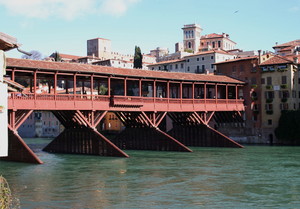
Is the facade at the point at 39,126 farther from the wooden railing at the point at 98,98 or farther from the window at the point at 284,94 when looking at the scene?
the window at the point at 284,94

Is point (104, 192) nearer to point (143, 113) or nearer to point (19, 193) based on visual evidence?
point (19, 193)

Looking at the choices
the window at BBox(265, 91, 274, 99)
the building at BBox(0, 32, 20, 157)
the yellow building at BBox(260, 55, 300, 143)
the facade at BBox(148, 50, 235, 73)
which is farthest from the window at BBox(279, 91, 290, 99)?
the building at BBox(0, 32, 20, 157)

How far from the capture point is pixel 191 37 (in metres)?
139

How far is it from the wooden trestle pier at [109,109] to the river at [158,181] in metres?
1.86

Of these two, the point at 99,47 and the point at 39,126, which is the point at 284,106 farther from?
the point at 99,47

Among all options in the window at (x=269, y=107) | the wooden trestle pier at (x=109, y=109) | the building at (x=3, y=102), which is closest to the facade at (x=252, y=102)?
the window at (x=269, y=107)

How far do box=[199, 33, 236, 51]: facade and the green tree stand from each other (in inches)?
2992

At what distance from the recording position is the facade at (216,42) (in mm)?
128625

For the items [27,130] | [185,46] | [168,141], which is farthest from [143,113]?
[185,46]

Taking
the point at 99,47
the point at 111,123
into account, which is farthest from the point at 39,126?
the point at 99,47

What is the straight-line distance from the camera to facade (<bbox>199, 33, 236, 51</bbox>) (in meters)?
129

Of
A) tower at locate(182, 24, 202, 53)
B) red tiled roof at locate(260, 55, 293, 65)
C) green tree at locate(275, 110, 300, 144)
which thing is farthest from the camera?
tower at locate(182, 24, 202, 53)

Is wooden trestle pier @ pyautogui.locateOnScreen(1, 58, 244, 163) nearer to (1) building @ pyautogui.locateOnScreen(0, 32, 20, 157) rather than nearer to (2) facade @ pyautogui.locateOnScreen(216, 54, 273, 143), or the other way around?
(2) facade @ pyautogui.locateOnScreen(216, 54, 273, 143)

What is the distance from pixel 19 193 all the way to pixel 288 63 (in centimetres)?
3832
